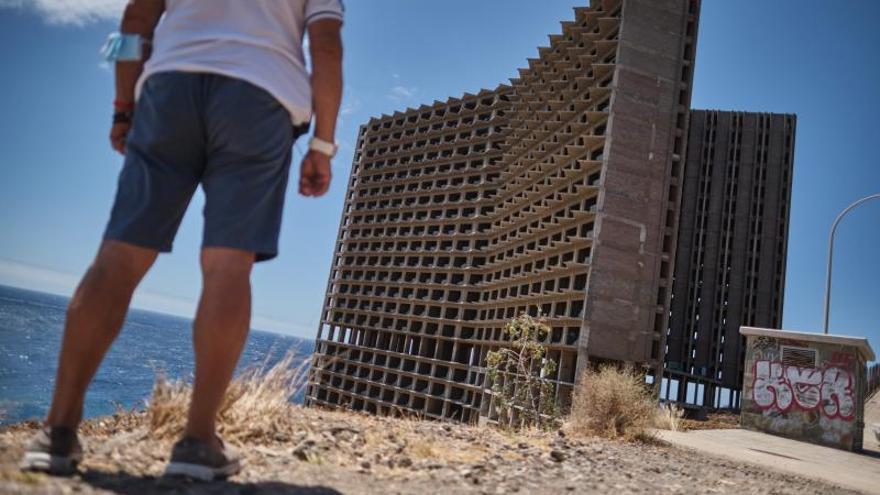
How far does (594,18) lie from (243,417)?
25.0m

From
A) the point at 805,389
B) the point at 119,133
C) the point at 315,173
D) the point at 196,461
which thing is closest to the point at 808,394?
the point at 805,389

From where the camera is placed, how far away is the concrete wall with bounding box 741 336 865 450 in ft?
33.4

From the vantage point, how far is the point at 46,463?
4.88 feet

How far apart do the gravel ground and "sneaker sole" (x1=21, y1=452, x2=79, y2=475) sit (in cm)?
4

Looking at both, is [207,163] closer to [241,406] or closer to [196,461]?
[196,461]

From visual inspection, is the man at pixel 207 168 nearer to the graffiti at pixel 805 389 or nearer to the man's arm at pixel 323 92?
the man's arm at pixel 323 92

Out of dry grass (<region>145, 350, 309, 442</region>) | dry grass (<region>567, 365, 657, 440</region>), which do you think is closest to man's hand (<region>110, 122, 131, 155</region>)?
dry grass (<region>145, 350, 309, 442</region>)

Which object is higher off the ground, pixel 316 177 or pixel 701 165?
pixel 701 165

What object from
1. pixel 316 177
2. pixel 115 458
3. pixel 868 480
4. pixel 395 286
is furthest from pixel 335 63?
pixel 395 286

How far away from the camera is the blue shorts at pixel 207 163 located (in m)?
1.68

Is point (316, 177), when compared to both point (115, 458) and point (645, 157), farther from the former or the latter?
point (645, 157)

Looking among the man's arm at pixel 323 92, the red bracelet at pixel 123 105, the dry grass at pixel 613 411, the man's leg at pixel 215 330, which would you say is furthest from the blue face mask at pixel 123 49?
the dry grass at pixel 613 411

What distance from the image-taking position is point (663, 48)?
69.8 ft

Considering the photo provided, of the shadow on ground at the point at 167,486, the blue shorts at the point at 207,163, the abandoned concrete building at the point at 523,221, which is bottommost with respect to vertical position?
the shadow on ground at the point at 167,486
